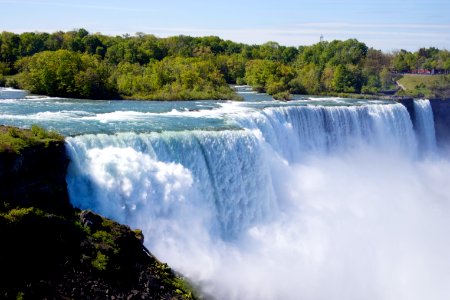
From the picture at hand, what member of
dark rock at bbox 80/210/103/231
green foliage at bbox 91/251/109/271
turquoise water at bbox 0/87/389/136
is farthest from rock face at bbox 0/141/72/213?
turquoise water at bbox 0/87/389/136

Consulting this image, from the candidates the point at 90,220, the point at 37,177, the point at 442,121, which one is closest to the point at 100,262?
the point at 90,220

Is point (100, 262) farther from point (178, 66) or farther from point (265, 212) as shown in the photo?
point (178, 66)

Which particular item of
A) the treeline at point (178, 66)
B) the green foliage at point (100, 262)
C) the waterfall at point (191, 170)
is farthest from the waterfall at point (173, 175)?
the treeline at point (178, 66)

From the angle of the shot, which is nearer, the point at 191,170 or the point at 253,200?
the point at 191,170

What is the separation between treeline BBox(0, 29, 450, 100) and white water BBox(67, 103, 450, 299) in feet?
37.1

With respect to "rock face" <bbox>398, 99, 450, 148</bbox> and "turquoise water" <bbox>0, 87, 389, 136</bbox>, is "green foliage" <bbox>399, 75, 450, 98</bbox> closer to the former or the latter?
"rock face" <bbox>398, 99, 450, 148</bbox>

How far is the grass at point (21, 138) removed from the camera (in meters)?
11.9

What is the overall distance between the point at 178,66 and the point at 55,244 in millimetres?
26494

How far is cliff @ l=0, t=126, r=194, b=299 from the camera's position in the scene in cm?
1045

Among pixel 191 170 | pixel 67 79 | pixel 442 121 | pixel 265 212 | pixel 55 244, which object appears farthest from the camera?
pixel 442 121

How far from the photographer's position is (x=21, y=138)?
1262 cm

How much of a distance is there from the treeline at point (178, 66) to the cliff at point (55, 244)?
54.3 ft

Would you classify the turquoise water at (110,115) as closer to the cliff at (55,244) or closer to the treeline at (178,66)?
the treeline at (178,66)

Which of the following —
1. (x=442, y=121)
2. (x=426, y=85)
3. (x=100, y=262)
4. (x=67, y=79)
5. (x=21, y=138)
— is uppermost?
(x=67, y=79)
